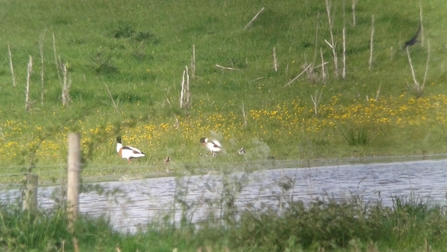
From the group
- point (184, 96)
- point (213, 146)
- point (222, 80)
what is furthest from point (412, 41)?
point (213, 146)

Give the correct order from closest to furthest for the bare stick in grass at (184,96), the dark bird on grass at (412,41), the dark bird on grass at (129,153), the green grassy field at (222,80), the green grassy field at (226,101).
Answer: the green grassy field at (226,101)
the dark bird on grass at (129,153)
the green grassy field at (222,80)
the bare stick in grass at (184,96)
the dark bird on grass at (412,41)

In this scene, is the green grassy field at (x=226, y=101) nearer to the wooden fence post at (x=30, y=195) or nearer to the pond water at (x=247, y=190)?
the wooden fence post at (x=30, y=195)

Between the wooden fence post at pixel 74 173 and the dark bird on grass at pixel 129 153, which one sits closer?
the wooden fence post at pixel 74 173

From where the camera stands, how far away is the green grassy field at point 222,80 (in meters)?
18.9

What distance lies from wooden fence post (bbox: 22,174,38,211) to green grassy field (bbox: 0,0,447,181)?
625cm

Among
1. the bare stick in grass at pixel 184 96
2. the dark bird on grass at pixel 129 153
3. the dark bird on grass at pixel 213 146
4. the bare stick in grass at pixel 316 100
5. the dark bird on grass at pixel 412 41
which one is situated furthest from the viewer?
the dark bird on grass at pixel 412 41

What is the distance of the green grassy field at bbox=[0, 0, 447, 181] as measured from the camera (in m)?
18.9

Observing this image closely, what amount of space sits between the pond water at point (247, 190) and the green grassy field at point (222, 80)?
1672 millimetres

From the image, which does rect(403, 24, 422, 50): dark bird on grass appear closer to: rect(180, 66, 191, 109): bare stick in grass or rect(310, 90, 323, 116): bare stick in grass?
rect(310, 90, 323, 116): bare stick in grass

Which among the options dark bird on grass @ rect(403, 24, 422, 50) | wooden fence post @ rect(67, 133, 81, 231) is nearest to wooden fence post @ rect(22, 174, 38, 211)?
wooden fence post @ rect(67, 133, 81, 231)

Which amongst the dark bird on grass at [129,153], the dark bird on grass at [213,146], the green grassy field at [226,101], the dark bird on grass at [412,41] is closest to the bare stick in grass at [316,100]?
the green grassy field at [226,101]

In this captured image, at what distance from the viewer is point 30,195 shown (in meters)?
7.83

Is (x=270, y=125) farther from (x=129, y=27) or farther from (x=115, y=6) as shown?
(x=115, y=6)

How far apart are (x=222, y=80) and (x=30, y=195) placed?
16663mm
